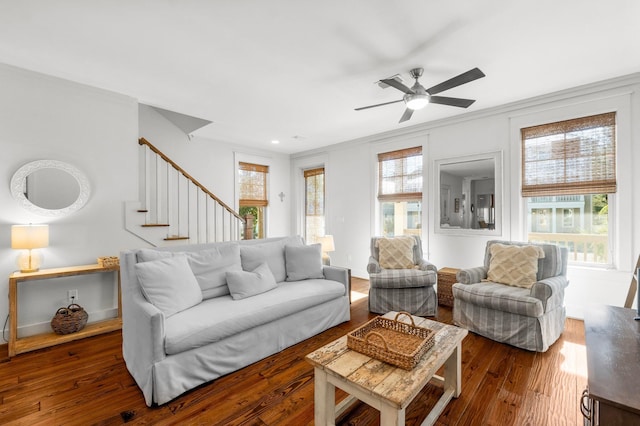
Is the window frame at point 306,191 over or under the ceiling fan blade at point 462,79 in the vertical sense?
under

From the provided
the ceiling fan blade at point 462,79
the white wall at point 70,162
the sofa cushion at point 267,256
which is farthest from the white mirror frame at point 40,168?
the ceiling fan blade at point 462,79

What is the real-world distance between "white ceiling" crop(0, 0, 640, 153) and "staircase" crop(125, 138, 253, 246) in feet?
3.22

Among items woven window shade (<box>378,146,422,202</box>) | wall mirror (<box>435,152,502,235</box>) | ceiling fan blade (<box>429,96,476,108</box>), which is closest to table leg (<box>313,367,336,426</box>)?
ceiling fan blade (<box>429,96,476,108</box>)

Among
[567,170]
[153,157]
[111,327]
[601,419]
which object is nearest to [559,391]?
[601,419]

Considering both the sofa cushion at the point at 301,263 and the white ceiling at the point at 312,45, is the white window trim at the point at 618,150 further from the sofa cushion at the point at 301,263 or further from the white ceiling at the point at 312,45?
the sofa cushion at the point at 301,263

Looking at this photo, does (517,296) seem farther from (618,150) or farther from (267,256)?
(267,256)

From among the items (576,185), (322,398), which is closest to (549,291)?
(576,185)

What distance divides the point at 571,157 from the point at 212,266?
13.3 ft

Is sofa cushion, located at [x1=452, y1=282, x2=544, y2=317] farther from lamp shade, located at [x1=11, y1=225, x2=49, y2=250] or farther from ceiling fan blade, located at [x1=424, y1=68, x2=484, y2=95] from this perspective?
lamp shade, located at [x1=11, y1=225, x2=49, y2=250]

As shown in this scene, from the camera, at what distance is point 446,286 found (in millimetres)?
3734

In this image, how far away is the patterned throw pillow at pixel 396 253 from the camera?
3.66 meters

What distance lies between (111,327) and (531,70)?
16.2 ft

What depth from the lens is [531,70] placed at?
2.80 metres

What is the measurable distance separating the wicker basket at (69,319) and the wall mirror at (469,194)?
445cm
